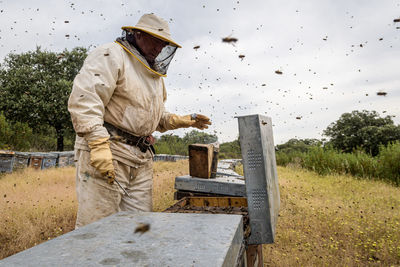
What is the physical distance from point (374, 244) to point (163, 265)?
12.0ft

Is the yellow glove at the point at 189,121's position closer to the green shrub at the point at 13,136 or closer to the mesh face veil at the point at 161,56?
the mesh face veil at the point at 161,56

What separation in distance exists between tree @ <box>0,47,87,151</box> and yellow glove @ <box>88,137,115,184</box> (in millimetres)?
17075

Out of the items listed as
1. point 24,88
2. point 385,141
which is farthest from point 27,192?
point 385,141

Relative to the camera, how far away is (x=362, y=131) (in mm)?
27391

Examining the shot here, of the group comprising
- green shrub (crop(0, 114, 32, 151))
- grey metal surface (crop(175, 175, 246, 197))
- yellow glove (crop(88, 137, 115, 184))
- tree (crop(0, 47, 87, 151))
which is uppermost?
tree (crop(0, 47, 87, 151))

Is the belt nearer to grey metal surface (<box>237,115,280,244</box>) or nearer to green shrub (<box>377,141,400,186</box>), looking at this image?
grey metal surface (<box>237,115,280,244</box>)

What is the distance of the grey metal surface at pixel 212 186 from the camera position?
3.14 m

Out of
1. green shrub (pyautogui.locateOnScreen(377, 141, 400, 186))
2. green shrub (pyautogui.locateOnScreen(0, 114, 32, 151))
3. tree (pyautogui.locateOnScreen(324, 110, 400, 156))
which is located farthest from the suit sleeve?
tree (pyautogui.locateOnScreen(324, 110, 400, 156))

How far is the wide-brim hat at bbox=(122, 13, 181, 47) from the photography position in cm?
276

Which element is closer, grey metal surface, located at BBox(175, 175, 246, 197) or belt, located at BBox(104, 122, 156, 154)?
belt, located at BBox(104, 122, 156, 154)

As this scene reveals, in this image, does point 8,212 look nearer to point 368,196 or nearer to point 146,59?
point 146,59

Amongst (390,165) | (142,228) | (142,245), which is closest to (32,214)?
(142,228)

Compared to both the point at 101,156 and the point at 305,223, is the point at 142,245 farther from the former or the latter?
the point at 305,223

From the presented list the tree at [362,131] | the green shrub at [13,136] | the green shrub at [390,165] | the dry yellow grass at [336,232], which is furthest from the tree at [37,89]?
the tree at [362,131]
